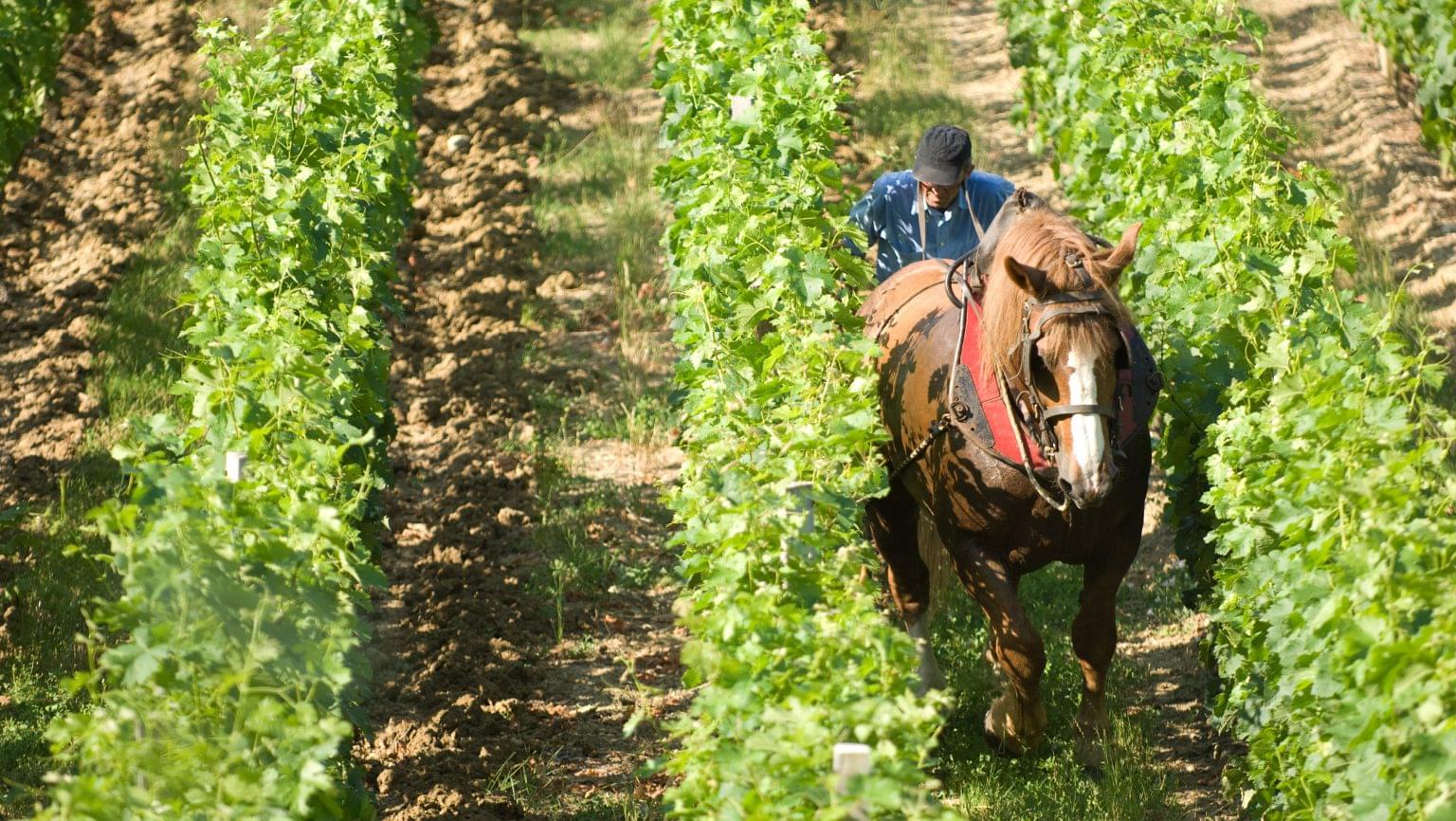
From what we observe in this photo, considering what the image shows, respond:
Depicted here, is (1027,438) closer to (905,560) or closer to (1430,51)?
(905,560)

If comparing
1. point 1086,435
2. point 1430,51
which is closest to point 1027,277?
point 1086,435

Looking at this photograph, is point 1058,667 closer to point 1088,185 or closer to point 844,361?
point 844,361

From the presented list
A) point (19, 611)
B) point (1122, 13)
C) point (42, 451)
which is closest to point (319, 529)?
point (19, 611)

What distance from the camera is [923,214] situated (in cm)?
732

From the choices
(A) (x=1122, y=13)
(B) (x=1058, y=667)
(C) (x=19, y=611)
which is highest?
(A) (x=1122, y=13)

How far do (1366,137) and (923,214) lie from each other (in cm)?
628

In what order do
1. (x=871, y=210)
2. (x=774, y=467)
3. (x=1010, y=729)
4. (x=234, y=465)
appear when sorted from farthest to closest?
(x=871, y=210)
(x=1010, y=729)
(x=774, y=467)
(x=234, y=465)

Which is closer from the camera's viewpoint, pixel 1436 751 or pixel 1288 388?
pixel 1436 751

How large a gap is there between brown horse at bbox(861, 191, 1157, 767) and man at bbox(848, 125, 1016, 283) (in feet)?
2.68

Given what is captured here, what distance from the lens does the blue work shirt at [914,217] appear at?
7.34 meters

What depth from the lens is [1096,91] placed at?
318 inches

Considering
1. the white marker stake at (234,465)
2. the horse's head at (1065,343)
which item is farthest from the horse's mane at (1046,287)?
the white marker stake at (234,465)

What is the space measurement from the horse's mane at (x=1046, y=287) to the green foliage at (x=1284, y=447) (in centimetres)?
56

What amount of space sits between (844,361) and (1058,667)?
6.70 ft
